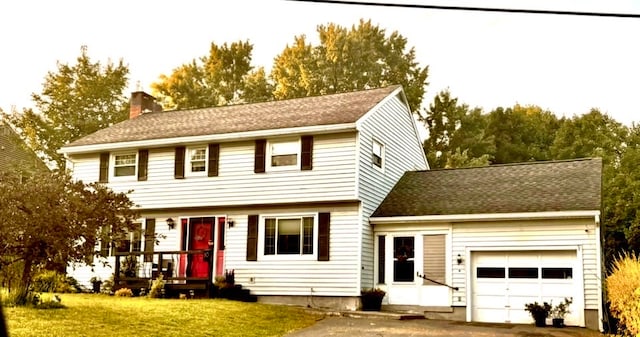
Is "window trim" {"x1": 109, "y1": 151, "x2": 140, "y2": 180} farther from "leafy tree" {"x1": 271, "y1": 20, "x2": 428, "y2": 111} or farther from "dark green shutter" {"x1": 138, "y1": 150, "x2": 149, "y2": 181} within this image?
"leafy tree" {"x1": 271, "y1": 20, "x2": 428, "y2": 111}

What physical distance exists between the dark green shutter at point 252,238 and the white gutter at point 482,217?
342 centimetres

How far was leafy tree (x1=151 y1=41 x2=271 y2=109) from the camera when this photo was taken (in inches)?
1742

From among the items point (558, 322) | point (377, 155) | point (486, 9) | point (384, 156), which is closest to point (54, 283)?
point (377, 155)

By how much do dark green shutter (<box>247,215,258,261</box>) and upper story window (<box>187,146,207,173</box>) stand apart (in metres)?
2.41

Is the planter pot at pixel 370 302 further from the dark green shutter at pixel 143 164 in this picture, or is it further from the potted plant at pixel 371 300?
the dark green shutter at pixel 143 164

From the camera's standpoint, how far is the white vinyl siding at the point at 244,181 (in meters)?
19.4

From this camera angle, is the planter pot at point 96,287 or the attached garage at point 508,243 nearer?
the attached garage at point 508,243

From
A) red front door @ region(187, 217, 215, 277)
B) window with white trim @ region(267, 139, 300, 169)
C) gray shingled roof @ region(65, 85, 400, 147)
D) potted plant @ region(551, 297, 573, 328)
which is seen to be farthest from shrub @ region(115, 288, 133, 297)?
potted plant @ region(551, 297, 573, 328)

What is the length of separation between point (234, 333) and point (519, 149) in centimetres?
3341

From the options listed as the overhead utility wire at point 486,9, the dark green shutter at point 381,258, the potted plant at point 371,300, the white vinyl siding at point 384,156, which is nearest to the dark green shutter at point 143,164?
the white vinyl siding at point 384,156

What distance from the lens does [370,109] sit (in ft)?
67.2

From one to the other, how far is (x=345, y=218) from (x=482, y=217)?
3.77 m

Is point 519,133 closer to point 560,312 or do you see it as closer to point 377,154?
point 377,154

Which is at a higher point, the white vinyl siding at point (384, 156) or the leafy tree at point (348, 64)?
the leafy tree at point (348, 64)
